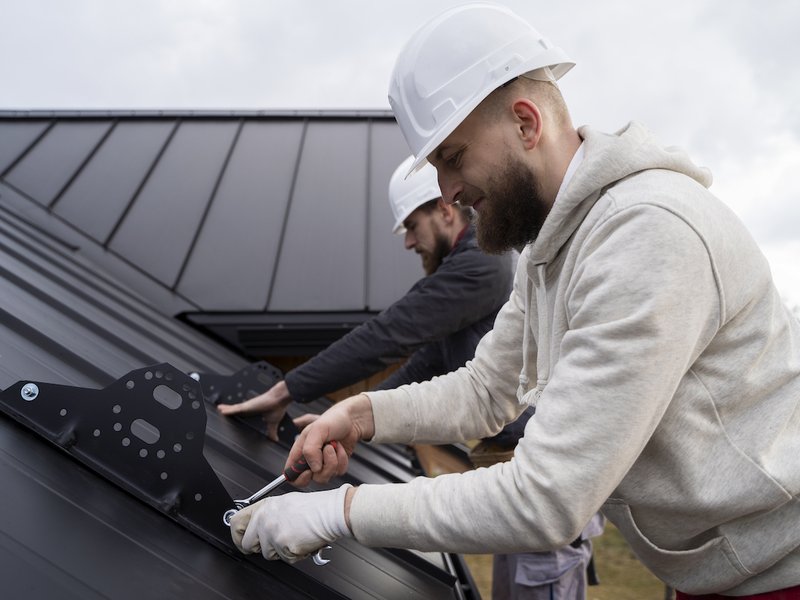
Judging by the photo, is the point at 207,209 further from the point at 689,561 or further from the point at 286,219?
the point at 689,561

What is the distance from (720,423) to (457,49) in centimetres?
102

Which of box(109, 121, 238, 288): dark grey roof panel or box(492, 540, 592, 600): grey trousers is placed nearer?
box(492, 540, 592, 600): grey trousers

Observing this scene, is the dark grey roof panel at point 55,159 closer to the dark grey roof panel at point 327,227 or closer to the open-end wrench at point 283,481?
the dark grey roof panel at point 327,227

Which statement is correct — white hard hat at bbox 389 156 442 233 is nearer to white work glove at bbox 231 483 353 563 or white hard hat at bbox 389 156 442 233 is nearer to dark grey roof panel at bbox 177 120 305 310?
dark grey roof panel at bbox 177 120 305 310

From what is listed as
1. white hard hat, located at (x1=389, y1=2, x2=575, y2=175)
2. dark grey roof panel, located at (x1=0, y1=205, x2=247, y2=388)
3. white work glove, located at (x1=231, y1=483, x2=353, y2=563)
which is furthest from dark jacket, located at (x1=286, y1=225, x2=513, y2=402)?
white work glove, located at (x1=231, y1=483, x2=353, y2=563)

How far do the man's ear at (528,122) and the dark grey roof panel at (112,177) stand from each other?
5.20m

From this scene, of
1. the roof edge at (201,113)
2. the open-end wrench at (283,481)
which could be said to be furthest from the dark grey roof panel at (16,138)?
the open-end wrench at (283,481)

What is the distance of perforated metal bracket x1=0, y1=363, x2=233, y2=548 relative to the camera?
5.50 feet

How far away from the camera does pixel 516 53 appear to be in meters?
1.82

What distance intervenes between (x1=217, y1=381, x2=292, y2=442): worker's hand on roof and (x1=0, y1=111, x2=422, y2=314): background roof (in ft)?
7.40

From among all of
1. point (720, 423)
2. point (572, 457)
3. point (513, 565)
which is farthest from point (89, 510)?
point (513, 565)

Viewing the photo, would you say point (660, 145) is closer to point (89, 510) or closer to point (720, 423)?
point (720, 423)

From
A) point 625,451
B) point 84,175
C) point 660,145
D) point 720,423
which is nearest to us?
point 625,451

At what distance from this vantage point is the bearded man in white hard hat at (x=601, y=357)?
1.35 meters
